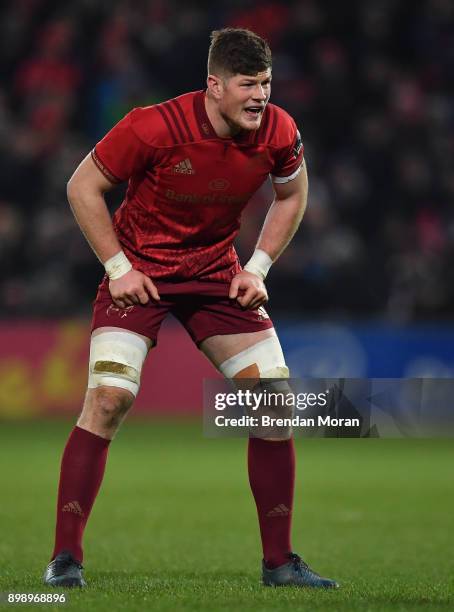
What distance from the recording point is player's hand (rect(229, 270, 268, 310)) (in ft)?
16.9

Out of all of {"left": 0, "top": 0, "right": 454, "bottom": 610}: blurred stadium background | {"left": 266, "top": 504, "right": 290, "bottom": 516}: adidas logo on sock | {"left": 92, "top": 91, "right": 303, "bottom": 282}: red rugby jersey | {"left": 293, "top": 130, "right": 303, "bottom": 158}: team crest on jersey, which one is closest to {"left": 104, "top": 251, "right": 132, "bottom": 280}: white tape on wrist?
{"left": 92, "top": 91, "right": 303, "bottom": 282}: red rugby jersey

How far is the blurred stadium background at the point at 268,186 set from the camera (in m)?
13.4

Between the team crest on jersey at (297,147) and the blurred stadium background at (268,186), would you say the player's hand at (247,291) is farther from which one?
the blurred stadium background at (268,186)

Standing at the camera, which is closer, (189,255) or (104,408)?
(104,408)

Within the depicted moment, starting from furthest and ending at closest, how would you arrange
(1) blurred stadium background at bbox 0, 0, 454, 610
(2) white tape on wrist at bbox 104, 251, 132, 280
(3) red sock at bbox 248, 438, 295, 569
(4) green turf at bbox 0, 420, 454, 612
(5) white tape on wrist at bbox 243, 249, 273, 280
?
1. (1) blurred stadium background at bbox 0, 0, 454, 610
2. (5) white tape on wrist at bbox 243, 249, 273, 280
3. (3) red sock at bbox 248, 438, 295, 569
4. (2) white tape on wrist at bbox 104, 251, 132, 280
5. (4) green turf at bbox 0, 420, 454, 612

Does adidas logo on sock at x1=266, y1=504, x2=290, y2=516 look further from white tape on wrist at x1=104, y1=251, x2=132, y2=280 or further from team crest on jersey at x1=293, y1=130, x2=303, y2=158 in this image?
team crest on jersey at x1=293, y1=130, x2=303, y2=158

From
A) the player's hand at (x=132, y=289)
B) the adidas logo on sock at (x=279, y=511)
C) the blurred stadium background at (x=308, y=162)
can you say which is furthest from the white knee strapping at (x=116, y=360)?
the blurred stadium background at (x=308, y=162)

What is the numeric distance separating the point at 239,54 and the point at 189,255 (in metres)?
0.83

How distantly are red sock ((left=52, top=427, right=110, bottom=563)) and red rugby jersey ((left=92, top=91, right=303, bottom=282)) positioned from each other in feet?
2.32

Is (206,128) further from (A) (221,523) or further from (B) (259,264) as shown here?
(A) (221,523)

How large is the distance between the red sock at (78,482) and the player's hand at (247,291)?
2.50ft

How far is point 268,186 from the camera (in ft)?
45.7

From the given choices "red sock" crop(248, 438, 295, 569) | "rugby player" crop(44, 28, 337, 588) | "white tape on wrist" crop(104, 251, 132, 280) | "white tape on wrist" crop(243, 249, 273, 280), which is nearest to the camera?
"rugby player" crop(44, 28, 337, 588)

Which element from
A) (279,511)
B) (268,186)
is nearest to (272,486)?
(279,511)
